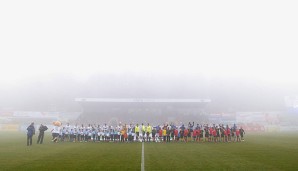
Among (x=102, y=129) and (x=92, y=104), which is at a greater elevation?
(x=92, y=104)

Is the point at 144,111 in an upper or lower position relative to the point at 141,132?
upper

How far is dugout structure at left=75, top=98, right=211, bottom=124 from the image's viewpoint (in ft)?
267

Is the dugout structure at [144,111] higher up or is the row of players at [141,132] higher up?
the dugout structure at [144,111]

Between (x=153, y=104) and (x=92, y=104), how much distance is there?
1657 cm

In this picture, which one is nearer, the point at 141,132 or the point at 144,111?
the point at 141,132

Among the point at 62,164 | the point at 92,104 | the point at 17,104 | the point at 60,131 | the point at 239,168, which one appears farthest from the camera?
the point at 17,104

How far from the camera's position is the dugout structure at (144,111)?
267 feet

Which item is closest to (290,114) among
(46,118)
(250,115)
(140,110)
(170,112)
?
(250,115)

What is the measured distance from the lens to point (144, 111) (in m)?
85.1

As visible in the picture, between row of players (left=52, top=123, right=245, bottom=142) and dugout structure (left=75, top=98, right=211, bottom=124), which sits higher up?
dugout structure (left=75, top=98, right=211, bottom=124)

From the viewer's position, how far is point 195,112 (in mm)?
86562

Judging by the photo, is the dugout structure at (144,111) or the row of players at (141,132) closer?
the row of players at (141,132)

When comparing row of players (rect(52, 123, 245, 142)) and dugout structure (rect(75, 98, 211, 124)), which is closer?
row of players (rect(52, 123, 245, 142))

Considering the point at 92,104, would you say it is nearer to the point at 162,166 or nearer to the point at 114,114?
the point at 114,114
